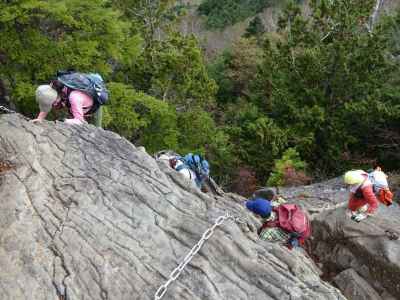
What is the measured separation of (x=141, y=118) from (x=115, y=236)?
12.4m

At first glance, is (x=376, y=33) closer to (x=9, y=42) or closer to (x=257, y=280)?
(x=9, y=42)

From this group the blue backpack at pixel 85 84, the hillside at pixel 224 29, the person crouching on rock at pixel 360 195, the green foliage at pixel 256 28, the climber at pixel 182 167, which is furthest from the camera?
the hillside at pixel 224 29

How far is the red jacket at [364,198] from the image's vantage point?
324 inches

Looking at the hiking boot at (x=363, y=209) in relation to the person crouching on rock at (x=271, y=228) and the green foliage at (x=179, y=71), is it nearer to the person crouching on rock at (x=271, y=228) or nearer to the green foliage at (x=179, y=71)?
the person crouching on rock at (x=271, y=228)

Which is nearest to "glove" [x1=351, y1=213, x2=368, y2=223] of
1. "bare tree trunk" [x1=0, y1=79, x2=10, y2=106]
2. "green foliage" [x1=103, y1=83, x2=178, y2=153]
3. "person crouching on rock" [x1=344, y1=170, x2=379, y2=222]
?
"person crouching on rock" [x1=344, y1=170, x2=379, y2=222]

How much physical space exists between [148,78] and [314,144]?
782 cm

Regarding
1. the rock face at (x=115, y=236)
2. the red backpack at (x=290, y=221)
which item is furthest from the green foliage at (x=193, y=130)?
the rock face at (x=115, y=236)

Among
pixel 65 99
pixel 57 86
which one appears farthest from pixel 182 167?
pixel 57 86

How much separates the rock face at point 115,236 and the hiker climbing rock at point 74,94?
0.78 meters

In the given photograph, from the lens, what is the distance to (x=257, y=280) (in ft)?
15.0

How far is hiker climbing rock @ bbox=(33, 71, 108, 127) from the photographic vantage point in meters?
6.81

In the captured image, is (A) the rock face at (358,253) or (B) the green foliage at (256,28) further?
(B) the green foliage at (256,28)

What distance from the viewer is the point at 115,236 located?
5000 mm

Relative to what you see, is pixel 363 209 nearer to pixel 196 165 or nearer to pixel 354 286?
pixel 354 286
